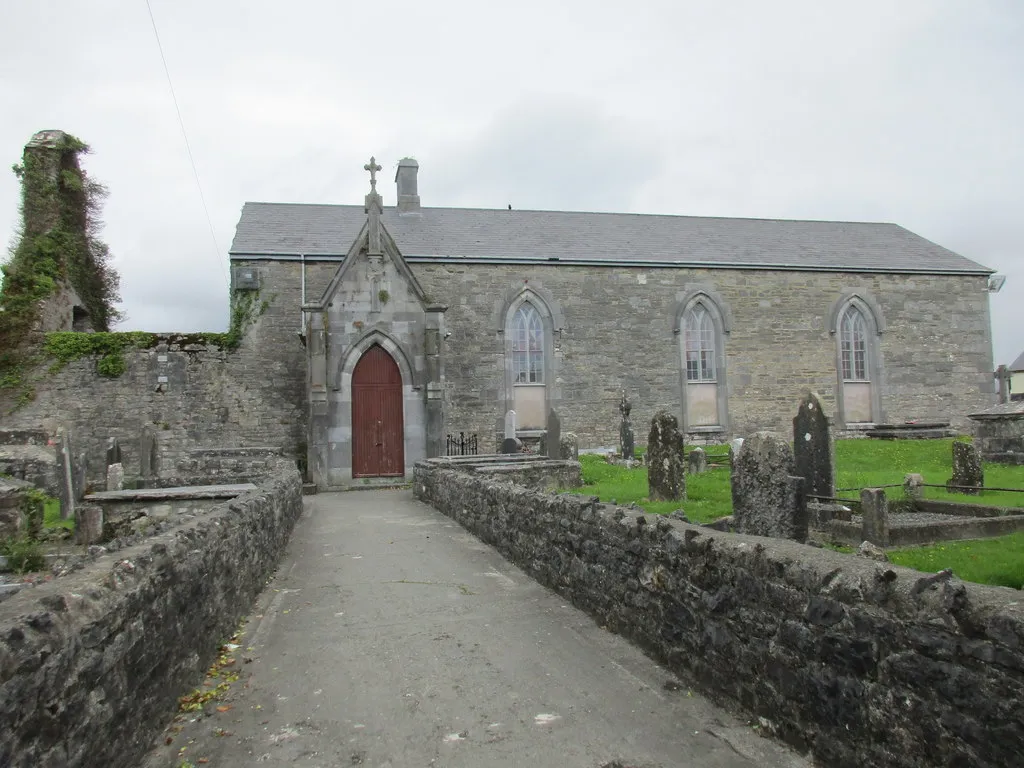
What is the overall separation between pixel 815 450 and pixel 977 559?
427 centimetres

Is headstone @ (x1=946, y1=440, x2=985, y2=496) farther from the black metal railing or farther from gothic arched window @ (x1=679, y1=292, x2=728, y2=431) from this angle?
gothic arched window @ (x1=679, y1=292, x2=728, y2=431)

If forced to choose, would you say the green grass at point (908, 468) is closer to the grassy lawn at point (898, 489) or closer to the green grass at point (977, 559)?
the grassy lawn at point (898, 489)

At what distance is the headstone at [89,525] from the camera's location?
10.1 m

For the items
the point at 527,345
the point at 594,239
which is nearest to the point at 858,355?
the point at 594,239

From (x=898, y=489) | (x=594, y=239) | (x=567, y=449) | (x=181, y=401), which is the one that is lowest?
(x=898, y=489)

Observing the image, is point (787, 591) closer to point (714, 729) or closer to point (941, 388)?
point (714, 729)

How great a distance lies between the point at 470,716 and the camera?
4.48 metres

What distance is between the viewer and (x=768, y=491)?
848 centimetres

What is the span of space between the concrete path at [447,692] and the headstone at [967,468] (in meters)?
7.53

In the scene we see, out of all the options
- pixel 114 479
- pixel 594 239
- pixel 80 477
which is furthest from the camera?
pixel 594 239

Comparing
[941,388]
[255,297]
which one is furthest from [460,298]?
[941,388]

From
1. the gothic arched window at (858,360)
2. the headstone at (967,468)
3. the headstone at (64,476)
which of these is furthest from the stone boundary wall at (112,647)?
the gothic arched window at (858,360)

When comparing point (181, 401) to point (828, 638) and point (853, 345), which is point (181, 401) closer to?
point (828, 638)

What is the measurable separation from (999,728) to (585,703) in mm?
2471
